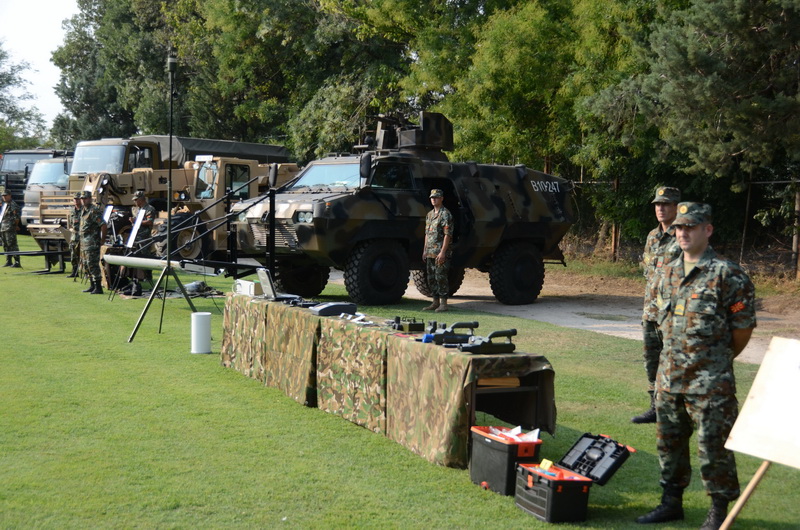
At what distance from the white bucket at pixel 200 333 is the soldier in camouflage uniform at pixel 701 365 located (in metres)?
6.31

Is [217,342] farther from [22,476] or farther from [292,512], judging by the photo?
[292,512]

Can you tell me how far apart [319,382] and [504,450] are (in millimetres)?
2453

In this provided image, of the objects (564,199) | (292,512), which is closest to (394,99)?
(564,199)

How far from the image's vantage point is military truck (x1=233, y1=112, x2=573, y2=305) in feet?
46.3

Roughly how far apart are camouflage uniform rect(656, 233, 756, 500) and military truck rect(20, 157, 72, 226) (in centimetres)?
2443

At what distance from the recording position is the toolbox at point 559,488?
500cm

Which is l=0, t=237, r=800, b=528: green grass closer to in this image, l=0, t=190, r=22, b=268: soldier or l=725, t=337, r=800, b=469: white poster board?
l=725, t=337, r=800, b=469: white poster board

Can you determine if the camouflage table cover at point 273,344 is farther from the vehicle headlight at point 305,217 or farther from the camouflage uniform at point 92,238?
the camouflage uniform at point 92,238

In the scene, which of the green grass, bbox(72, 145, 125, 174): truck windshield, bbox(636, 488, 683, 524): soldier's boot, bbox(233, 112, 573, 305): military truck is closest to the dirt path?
bbox(233, 112, 573, 305): military truck

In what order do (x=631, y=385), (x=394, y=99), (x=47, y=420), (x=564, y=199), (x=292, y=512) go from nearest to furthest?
(x=292, y=512), (x=47, y=420), (x=631, y=385), (x=564, y=199), (x=394, y=99)

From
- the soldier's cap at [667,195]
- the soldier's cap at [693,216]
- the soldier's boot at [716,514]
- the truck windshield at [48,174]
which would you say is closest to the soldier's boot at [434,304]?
the soldier's cap at [667,195]

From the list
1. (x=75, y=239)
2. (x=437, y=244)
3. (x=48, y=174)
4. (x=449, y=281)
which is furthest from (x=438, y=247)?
(x=48, y=174)

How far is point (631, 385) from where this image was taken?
892 centimetres

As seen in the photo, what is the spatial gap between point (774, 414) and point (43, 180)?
87.3 feet
